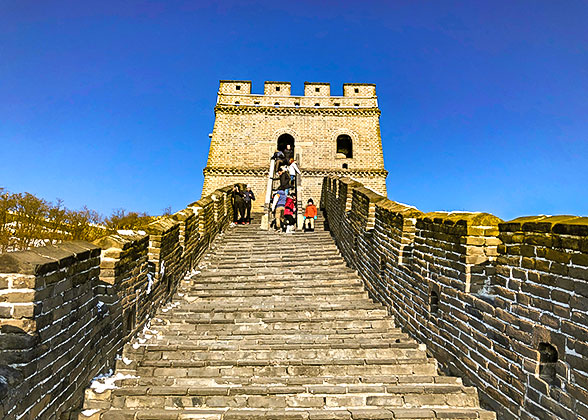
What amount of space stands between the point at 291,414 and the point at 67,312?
8.00 feet

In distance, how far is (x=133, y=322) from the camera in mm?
4672

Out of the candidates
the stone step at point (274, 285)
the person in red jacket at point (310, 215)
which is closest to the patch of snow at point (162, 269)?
the stone step at point (274, 285)

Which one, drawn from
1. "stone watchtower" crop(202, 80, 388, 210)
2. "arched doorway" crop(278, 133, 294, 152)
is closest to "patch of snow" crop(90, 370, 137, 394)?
"stone watchtower" crop(202, 80, 388, 210)

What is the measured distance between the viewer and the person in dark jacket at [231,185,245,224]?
491 inches

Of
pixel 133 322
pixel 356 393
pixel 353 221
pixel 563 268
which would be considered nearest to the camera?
pixel 563 268

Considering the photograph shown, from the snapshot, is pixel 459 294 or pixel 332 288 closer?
pixel 459 294

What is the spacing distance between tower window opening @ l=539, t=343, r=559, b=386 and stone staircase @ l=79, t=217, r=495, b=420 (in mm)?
835

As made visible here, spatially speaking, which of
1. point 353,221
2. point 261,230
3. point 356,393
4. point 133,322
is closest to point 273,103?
point 261,230

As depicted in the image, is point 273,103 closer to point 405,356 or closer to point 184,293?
point 184,293

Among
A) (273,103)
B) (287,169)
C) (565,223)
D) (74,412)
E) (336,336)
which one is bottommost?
(74,412)

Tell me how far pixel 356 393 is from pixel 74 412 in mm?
2930

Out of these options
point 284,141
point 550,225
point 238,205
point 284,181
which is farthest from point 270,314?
point 284,141

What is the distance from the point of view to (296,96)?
19.1 meters

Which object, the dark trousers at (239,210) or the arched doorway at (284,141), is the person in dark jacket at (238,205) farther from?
the arched doorway at (284,141)
